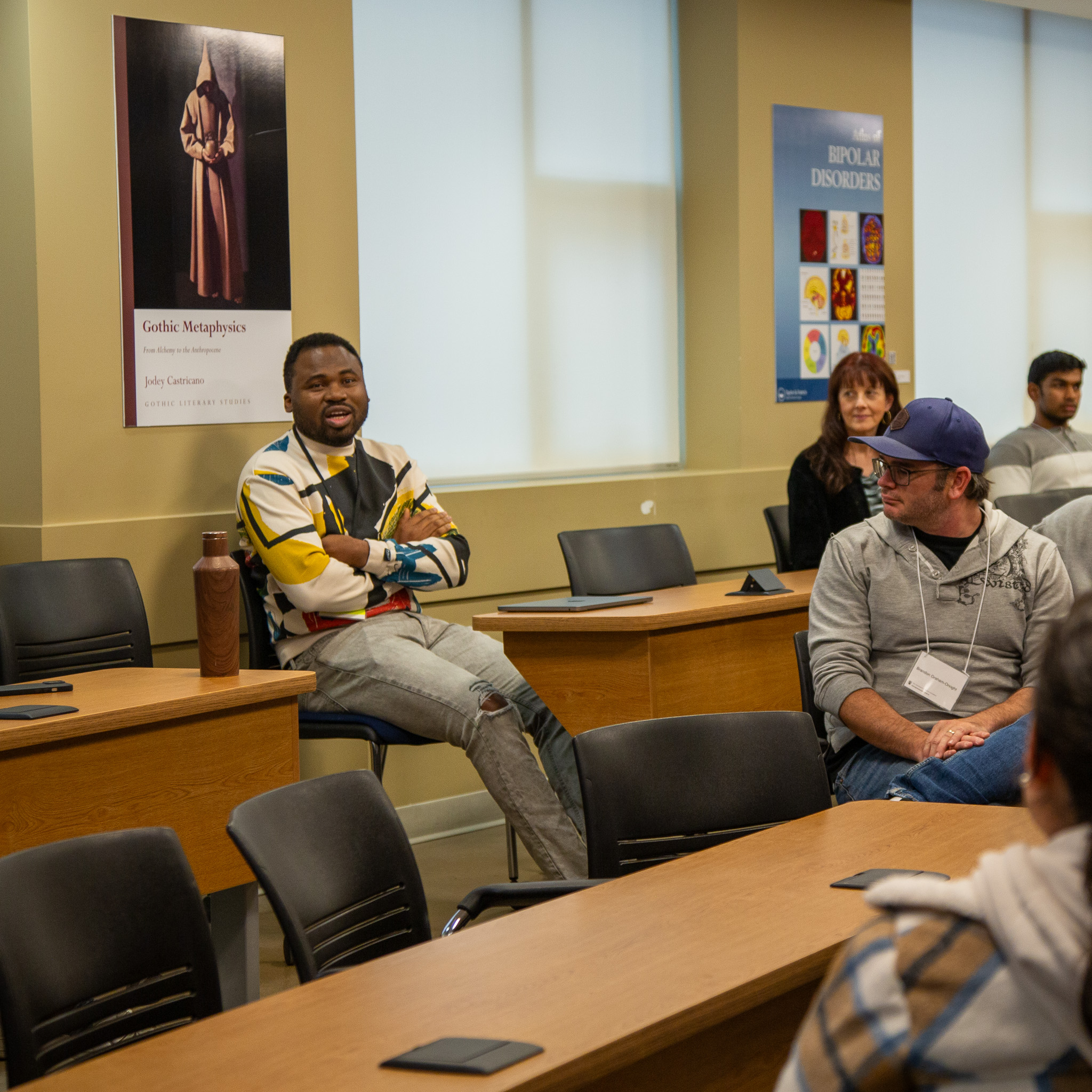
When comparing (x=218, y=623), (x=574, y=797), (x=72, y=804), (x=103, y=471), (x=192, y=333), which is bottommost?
(x=574, y=797)

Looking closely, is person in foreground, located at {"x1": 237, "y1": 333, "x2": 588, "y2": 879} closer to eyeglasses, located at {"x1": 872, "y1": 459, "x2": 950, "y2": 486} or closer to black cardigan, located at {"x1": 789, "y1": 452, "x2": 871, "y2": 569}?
black cardigan, located at {"x1": 789, "y1": 452, "x2": 871, "y2": 569}

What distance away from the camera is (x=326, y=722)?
12.6 ft

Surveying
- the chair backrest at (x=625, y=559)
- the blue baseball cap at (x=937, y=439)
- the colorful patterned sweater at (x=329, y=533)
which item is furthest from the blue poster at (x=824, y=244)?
the blue baseball cap at (x=937, y=439)

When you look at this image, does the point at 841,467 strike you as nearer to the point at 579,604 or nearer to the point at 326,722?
the point at 579,604

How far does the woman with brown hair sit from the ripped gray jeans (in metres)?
1.30

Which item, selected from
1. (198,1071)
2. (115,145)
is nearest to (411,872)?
(198,1071)

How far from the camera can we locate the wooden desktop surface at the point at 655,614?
149 inches

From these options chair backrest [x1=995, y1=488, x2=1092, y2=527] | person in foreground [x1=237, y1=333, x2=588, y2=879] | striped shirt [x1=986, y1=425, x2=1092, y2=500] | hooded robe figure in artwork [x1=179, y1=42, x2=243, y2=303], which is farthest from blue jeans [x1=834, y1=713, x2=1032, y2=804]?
striped shirt [x1=986, y1=425, x2=1092, y2=500]

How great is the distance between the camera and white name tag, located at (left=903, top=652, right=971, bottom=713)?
2.80 metres

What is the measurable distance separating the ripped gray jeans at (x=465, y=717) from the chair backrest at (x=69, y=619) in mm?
480

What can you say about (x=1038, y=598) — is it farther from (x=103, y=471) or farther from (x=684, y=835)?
(x=103, y=471)

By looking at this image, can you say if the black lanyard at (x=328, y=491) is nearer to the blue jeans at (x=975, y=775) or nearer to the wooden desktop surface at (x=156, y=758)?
the wooden desktop surface at (x=156, y=758)

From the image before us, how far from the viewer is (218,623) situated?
124 inches

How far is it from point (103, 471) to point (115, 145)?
3.08 ft
